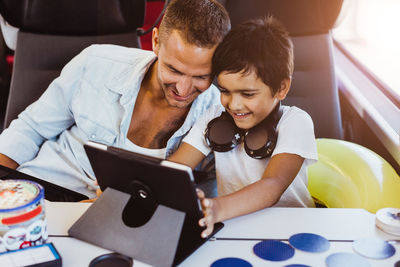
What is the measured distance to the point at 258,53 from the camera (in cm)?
109

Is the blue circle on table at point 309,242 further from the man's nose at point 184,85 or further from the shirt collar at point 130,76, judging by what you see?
the shirt collar at point 130,76

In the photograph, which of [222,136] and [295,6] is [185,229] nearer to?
[222,136]

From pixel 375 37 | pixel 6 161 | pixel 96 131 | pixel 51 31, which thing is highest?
pixel 375 37

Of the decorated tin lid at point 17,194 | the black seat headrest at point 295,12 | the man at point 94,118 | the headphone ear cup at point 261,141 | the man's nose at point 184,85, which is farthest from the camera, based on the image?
the black seat headrest at point 295,12

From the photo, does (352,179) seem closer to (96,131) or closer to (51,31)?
(96,131)

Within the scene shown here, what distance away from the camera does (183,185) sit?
28.4 inches

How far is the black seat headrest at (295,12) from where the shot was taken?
68.1 inches

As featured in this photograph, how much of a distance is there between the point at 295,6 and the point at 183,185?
1255 millimetres

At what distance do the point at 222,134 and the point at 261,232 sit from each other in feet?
1.07

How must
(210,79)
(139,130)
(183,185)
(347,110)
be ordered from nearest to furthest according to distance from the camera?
(183,185) → (210,79) → (139,130) → (347,110)

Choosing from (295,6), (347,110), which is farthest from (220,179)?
(347,110)

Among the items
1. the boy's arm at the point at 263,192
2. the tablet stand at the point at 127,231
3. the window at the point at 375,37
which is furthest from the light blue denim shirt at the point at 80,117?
the window at the point at 375,37

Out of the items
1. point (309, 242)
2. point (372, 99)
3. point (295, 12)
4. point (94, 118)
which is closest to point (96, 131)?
point (94, 118)

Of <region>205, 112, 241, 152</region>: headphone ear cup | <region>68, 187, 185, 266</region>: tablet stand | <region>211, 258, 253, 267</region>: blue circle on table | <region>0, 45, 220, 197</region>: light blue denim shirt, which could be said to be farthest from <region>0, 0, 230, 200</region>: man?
<region>211, 258, 253, 267</region>: blue circle on table
